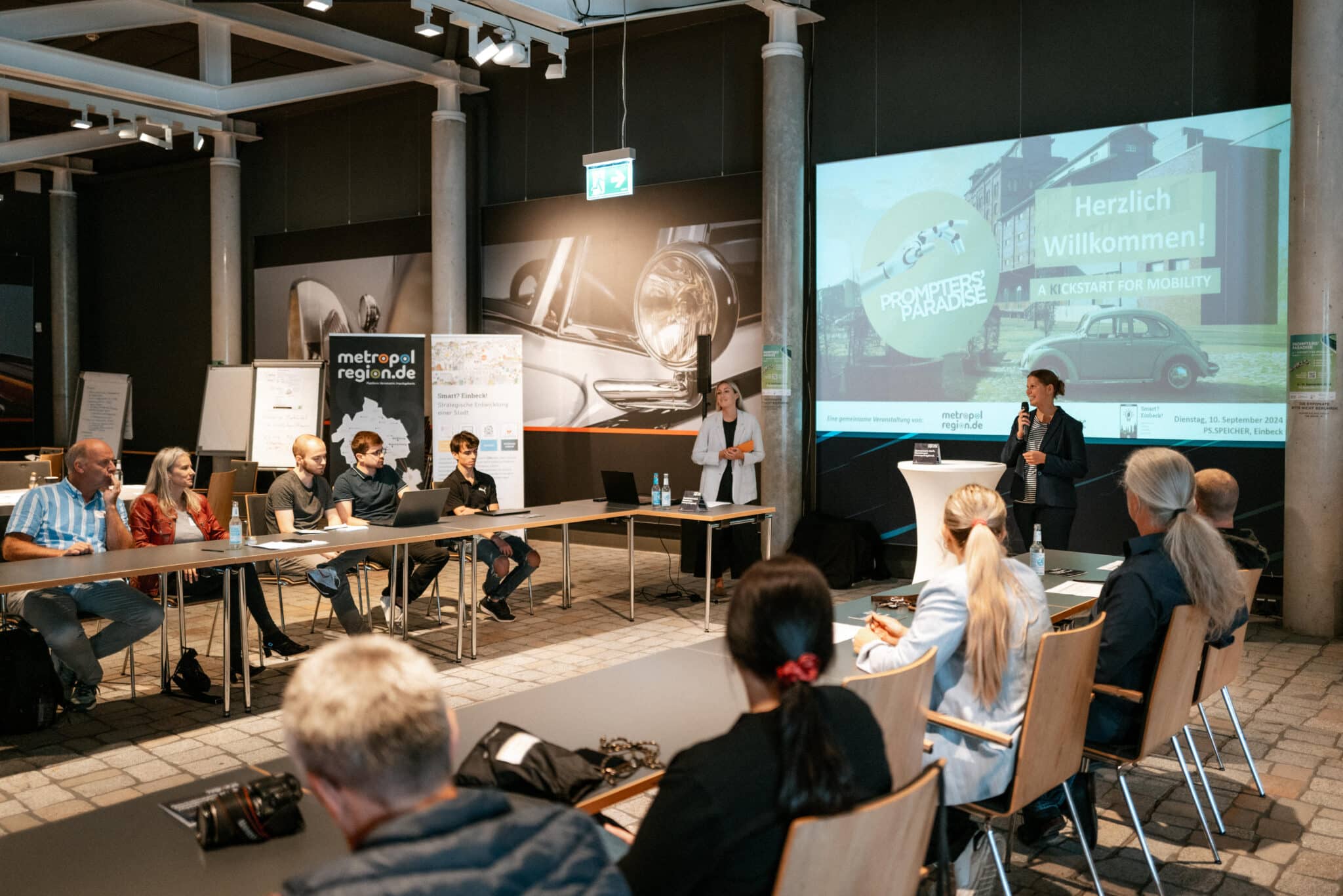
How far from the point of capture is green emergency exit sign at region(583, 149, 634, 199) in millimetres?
8062

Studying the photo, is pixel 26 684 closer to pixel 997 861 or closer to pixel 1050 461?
pixel 997 861

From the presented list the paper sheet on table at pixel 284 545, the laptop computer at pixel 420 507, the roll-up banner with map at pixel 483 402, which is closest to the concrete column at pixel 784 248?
the roll-up banner with map at pixel 483 402

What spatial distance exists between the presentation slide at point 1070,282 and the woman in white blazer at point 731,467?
4.20 feet

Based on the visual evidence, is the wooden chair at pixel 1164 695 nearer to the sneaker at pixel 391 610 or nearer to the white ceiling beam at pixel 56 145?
the sneaker at pixel 391 610

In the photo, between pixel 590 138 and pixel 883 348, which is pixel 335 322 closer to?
pixel 590 138

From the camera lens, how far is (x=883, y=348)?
853 cm

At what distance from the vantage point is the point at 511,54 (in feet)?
23.1

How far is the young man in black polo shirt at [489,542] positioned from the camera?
A: 7113mm

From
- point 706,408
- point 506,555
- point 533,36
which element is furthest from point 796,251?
point 506,555

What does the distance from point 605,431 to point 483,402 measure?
1403 millimetres

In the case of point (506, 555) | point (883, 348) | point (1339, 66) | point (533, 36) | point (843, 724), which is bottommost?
point (506, 555)

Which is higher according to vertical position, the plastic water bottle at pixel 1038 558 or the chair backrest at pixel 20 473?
the chair backrest at pixel 20 473

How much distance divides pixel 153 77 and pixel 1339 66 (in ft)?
30.5

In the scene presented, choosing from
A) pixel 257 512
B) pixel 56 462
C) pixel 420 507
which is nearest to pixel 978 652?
pixel 420 507
